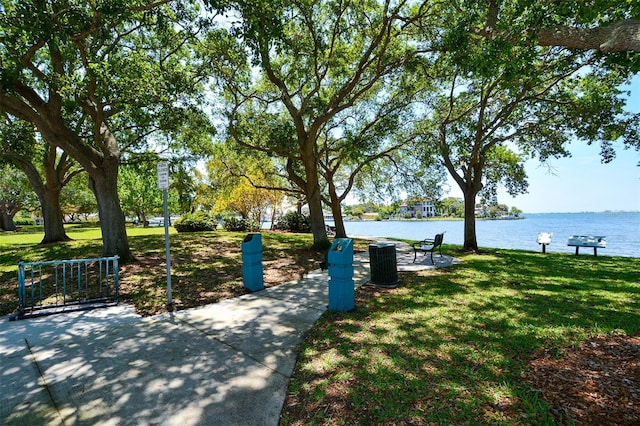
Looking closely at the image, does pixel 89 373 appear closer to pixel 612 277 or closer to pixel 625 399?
pixel 625 399

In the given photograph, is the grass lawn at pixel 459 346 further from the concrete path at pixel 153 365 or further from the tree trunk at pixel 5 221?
the tree trunk at pixel 5 221

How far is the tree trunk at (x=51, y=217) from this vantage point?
48.0ft

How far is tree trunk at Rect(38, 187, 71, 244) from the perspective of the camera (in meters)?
14.6

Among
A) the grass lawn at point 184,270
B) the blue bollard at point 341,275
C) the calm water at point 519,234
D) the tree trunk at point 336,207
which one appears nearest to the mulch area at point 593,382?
the blue bollard at point 341,275

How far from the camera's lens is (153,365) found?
11.5 feet

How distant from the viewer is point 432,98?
1362 centimetres

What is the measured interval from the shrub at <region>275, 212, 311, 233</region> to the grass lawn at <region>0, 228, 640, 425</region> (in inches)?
571

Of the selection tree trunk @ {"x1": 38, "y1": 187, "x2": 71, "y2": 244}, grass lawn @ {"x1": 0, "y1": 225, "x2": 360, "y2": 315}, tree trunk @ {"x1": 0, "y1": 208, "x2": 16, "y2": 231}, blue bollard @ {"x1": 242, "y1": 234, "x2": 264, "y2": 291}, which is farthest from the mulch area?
tree trunk @ {"x1": 0, "y1": 208, "x2": 16, "y2": 231}

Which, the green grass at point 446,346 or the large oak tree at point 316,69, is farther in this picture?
the large oak tree at point 316,69

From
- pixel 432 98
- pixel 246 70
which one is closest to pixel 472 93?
pixel 432 98

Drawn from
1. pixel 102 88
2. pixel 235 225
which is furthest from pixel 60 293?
pixel 235 225

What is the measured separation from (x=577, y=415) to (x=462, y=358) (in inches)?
44.9

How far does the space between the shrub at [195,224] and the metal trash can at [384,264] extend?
16234 mm

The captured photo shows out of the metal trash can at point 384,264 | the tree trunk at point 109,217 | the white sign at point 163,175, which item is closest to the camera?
the white sign at point 163,175
